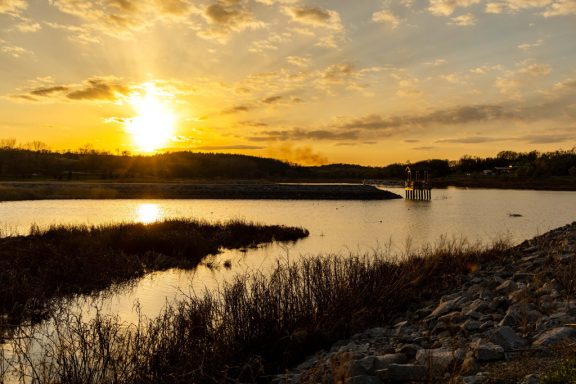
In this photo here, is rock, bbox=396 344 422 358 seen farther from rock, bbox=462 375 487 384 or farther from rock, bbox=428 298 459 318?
rock, bbox=428 298 459 318

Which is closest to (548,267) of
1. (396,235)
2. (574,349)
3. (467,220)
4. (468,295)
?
(468,295)

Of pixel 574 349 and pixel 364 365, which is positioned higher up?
pixel 574 349

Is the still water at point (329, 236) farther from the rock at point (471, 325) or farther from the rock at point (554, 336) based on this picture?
the rock at point (554, 336)

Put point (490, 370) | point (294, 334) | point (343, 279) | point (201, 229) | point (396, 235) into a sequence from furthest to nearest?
1. point (396, 235)
2. point (201, 229)
3. point (343, 279)
4. point (294, 334)
5. point (490, 370)

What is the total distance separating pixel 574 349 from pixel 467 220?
48954mm

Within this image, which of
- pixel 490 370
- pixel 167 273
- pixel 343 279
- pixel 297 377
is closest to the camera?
pixel 490 370

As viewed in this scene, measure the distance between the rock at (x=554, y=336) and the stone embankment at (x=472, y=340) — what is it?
2cm

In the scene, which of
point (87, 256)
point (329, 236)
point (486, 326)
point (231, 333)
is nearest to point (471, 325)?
point (486, 326)

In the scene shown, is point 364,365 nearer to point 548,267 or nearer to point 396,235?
point 548,267

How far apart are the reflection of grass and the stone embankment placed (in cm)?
865

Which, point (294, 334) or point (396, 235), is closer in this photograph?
point (294, 334)

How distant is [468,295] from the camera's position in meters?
13.4

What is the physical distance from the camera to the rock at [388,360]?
824 centimetres

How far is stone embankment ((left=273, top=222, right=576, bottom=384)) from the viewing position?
7.72 meters
